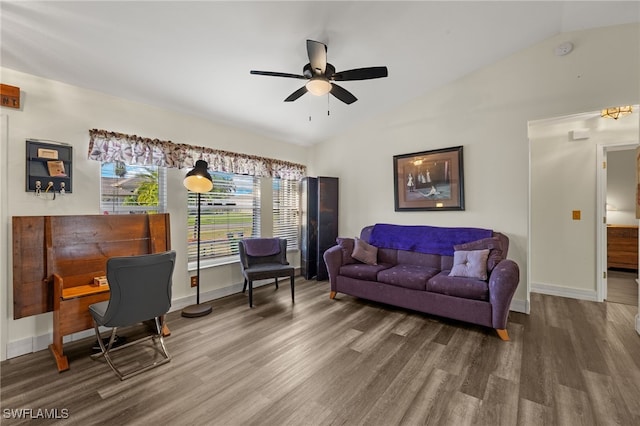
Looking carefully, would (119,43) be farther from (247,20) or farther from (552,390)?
(552,390)

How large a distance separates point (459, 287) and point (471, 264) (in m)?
0.34

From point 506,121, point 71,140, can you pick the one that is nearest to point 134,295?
point 71,140

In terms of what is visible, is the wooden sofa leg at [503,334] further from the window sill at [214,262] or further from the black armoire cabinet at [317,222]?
the window sill at [214,262]

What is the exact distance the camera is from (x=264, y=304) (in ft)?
11.9

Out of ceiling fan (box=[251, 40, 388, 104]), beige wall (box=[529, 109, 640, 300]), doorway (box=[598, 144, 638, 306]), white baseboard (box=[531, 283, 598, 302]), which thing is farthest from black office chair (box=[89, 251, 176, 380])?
doorway (box=[598, 144, 638, 306])

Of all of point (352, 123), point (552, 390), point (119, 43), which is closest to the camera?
point (552, 390)

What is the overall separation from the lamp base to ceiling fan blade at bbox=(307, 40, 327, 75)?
2937 mm

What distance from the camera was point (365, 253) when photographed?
3939mm

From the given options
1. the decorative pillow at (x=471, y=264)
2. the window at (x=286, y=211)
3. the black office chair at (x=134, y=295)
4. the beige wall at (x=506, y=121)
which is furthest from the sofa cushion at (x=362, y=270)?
the black office chair at (x=134, y=295)

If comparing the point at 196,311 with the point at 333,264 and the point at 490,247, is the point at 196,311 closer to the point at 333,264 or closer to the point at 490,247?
the point at 333,264

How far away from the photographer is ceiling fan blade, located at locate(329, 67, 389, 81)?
2.32 m

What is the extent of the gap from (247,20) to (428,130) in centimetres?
287

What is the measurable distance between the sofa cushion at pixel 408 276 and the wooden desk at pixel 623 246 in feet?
14.6

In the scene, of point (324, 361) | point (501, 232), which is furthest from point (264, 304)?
point (501, 232)
